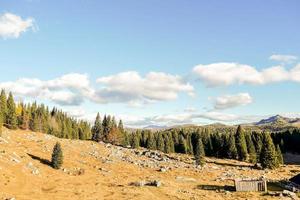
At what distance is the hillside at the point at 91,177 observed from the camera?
53.9 meters

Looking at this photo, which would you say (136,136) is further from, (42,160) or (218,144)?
(42,160)

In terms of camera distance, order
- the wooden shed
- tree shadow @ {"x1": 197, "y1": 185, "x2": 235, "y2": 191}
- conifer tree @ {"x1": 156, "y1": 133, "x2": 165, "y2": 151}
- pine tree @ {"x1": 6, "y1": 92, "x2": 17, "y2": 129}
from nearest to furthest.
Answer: the wooden shed
tree shadow @ {"x1": 197, "y1": 185, "x2": 235, "y2": 191}
pine tree @ {"x1": 6, "y1": 92, "x2": 17, "y2": 129}
conifer tree @ {"x1": 156, "y1": 133, "x2": 165, "y2": 151}

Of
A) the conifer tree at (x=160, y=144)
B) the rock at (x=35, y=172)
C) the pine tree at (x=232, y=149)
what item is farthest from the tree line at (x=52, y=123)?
the rock at (x=35, y=172)

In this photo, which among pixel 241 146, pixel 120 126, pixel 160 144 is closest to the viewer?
pixel 241 146

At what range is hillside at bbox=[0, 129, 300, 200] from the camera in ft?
177

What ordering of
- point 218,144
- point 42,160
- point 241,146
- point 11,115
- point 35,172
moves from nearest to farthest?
point 35,172 → point 42,160 → point 11,115 → point 241,146 → point 218,144

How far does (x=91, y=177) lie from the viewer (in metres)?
74.7

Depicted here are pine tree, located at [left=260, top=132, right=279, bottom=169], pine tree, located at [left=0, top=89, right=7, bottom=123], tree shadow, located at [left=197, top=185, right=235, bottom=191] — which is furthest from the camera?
pine tree, located at [left=0, top=89, right=7, bottom=123]

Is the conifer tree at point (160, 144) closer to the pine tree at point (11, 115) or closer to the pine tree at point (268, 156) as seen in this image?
the pine tree at point (268, 156)

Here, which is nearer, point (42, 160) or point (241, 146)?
point (42, 160)

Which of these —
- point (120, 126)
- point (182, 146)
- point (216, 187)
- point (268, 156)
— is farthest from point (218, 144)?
point (216, 187)

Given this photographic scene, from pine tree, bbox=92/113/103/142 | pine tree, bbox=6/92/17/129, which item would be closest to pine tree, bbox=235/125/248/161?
pine tree, bbox=92/113/103/142

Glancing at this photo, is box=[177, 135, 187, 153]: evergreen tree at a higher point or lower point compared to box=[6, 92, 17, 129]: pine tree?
lower

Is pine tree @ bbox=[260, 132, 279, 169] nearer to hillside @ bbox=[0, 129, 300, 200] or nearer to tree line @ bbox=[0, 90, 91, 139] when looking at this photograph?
hillside @ bbox=[0, 129, 300, 200]
